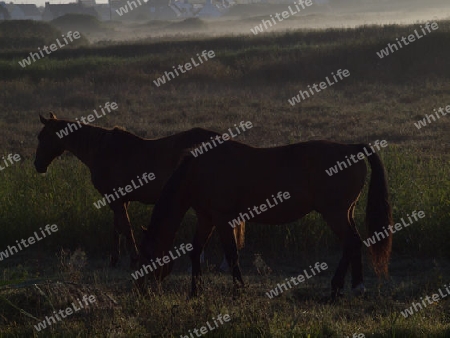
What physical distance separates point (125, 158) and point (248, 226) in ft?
5.59

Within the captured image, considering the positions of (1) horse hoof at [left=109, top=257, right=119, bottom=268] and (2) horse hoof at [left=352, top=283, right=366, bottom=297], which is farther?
(1) horse hoof at [left=109, top=257, right=119, bottom=268]

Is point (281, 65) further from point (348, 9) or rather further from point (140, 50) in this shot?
point (348, 9)

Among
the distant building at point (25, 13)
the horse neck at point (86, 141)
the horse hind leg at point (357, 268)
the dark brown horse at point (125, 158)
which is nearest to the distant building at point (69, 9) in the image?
the distant building at point (25, 13)

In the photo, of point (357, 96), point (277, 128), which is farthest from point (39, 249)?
point (357, 96)

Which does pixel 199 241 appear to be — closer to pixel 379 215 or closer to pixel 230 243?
pixel 230 243

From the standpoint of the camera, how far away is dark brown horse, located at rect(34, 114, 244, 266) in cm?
701

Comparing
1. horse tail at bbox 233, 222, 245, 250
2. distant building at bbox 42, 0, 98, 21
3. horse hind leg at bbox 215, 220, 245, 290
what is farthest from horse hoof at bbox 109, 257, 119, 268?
distant building at bbox 42, 0, 98, 21

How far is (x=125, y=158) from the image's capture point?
721cm

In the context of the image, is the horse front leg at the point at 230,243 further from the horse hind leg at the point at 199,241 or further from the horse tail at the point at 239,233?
the horse tail at the point at 239,233

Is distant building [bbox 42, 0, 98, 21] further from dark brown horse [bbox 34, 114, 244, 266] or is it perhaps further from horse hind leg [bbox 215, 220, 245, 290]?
horse hind leg [bbox 215, 220, 245, 290]

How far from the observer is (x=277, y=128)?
48.7 ft

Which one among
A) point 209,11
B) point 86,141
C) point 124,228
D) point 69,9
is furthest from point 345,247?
point 209,11

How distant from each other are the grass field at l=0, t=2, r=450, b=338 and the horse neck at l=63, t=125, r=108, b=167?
0.80m

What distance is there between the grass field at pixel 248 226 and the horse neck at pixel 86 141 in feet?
2.62
